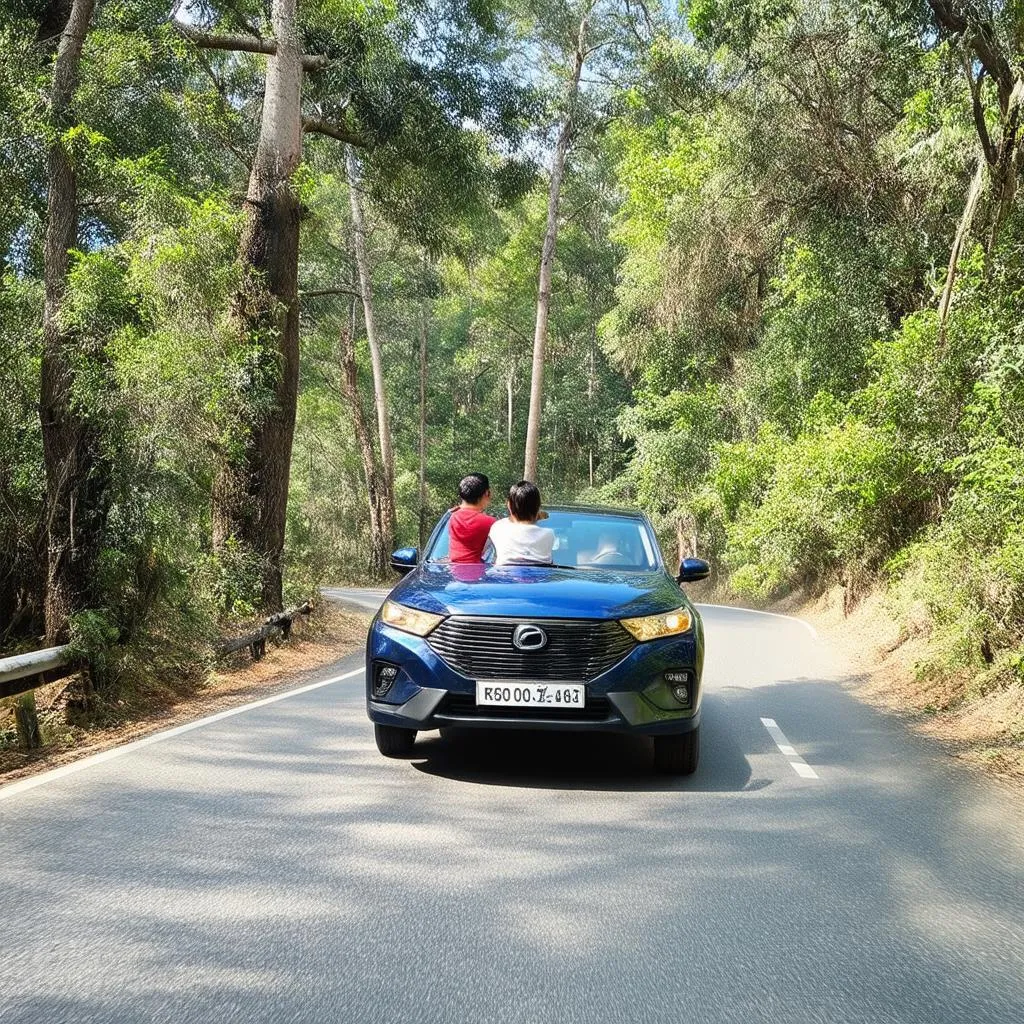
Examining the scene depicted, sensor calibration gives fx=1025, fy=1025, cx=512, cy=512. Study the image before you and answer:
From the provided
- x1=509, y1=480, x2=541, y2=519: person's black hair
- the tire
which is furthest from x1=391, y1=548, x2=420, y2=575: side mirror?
the tire

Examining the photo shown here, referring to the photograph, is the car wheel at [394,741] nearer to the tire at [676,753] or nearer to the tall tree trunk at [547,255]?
the tire at [676,753]

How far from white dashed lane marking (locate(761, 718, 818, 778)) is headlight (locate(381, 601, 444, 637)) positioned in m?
2.57

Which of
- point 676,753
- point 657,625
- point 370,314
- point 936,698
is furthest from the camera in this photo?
point 370,314

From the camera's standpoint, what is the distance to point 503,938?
3543mm

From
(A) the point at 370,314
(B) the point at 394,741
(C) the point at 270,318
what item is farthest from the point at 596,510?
(A) the point at 370,314

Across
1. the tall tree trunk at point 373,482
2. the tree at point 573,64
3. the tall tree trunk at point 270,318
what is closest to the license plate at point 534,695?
the tall tree trunk at point 270,318

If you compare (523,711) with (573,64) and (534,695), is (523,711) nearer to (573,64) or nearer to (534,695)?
(534,695)

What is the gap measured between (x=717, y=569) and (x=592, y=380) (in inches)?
615

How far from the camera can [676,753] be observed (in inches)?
240

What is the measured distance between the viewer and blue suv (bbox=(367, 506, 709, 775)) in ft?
18.6

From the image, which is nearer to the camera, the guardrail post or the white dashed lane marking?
the white dashed lane marking

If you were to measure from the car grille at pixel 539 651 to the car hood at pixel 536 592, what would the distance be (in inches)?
2.4

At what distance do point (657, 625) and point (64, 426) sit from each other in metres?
6.75

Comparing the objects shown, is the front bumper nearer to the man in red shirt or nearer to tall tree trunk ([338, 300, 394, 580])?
the man in red shirt
